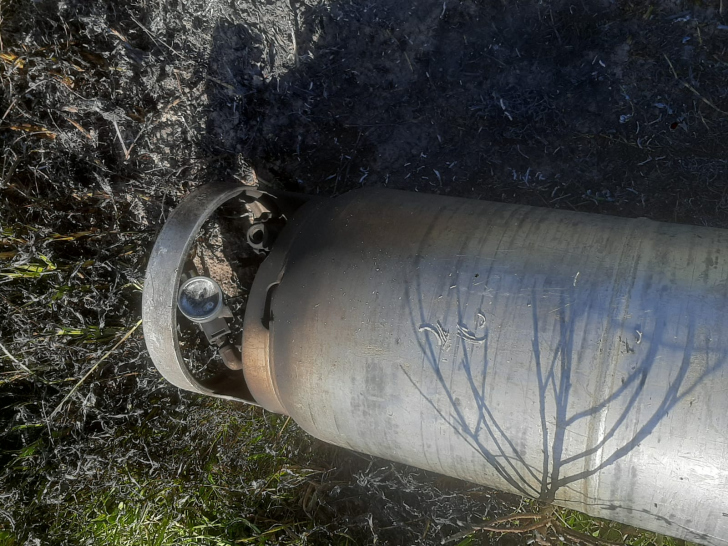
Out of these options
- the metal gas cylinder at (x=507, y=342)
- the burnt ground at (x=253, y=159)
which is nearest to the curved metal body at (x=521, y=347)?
the metal gas cylinder at (x=507, y=342)

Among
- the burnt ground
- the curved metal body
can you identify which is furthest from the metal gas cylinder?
the burnt ground

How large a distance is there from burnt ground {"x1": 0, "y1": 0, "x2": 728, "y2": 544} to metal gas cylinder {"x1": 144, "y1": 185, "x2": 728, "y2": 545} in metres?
0.84

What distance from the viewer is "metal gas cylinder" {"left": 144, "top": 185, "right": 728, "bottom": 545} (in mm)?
1571

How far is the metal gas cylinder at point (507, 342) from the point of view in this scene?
157cm

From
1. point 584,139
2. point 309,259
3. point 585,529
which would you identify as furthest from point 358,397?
point 584,139

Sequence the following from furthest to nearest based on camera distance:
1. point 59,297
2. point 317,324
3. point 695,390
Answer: point 59,297
point 317,324
point 695,390

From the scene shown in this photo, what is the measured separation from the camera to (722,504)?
5.16ft

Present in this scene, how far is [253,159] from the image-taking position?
2.82 metres

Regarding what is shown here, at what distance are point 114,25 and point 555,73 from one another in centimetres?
217

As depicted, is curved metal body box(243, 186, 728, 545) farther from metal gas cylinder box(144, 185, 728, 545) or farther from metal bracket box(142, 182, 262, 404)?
metal bracket box(142, 182, 262, 404)

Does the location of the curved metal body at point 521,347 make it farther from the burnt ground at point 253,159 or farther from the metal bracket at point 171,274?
the burnt ground at point 253,159

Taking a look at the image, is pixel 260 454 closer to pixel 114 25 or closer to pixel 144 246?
pixel 144 246

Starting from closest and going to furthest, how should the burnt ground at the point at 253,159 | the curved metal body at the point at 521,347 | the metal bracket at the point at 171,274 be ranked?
1. the curved metal body at the point at 521,347
2. the metal bracket at the point at 171,274
3. the burnt ground at the point at 253,159

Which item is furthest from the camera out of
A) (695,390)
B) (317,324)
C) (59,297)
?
(59,297)
